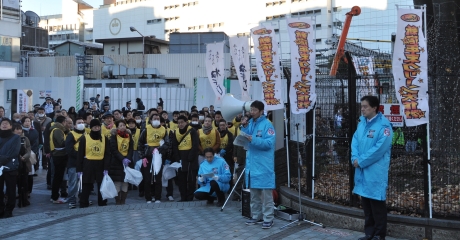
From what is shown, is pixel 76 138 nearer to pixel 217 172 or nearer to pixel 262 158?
pixel 217 172

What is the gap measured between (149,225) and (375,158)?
385 cm

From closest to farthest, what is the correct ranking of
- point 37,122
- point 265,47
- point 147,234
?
1. point 147,234
2. point 265,47
3. point 37,122

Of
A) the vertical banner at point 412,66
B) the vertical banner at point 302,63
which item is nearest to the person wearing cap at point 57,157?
the vertical banner at point 302,63

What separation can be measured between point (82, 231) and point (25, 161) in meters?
3.08

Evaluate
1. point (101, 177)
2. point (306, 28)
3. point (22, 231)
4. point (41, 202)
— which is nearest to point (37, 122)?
point (41, 202)

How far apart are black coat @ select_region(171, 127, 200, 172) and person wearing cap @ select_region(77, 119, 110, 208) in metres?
1.45

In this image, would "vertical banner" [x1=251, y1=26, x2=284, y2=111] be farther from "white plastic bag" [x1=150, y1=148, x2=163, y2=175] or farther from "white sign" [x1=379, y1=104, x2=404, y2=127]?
"white plastic bag" [x1=150, y1=148, x2=163, y2=175]

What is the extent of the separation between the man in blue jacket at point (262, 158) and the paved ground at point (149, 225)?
0.39m

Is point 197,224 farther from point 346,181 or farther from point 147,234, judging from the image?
point 346,181

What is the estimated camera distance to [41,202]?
36.9 feet

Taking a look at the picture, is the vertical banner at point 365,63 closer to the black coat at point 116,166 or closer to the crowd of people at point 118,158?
the crowd of people at point 118,158

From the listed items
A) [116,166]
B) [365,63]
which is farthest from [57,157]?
[365,63]

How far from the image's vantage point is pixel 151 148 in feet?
35.9

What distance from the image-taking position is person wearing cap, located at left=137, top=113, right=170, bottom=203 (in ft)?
35.4
